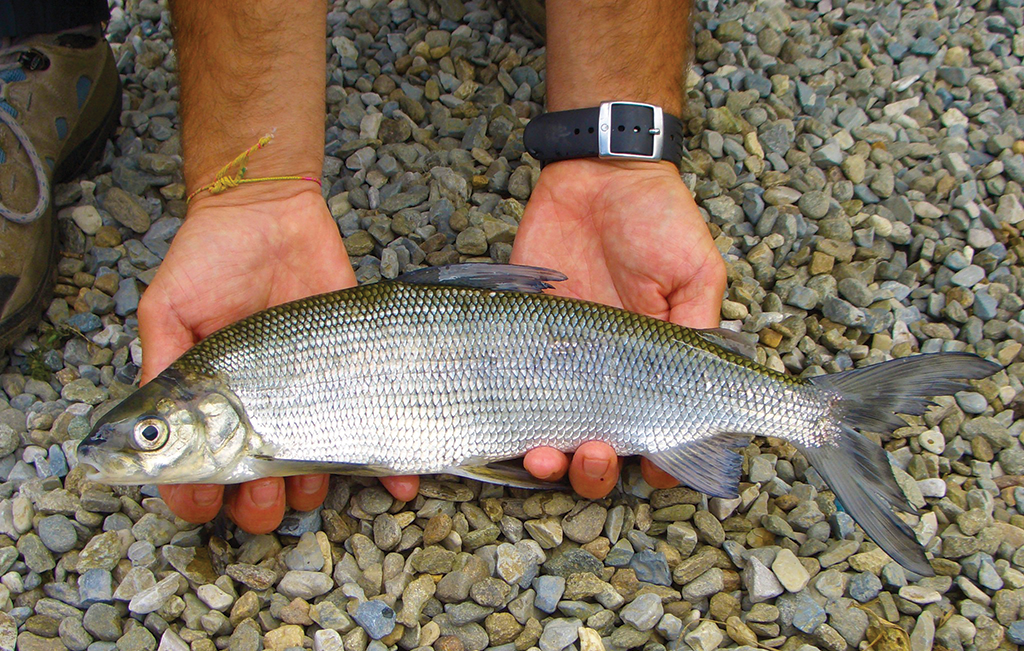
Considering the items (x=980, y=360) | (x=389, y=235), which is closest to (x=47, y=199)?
(x=389, y=235)

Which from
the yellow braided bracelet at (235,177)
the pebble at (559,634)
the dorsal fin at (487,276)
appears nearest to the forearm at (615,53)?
the dorsal fin at (487,276)

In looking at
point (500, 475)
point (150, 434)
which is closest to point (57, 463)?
point (150, 434)

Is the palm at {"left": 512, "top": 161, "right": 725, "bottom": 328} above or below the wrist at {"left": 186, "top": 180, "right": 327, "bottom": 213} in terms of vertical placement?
below

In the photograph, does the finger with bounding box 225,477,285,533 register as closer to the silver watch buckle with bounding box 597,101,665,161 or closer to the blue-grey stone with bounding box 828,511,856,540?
the silver watch buckle with bounding box 597,101,665,161

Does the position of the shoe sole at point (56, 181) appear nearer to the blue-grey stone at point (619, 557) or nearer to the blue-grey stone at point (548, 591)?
the blue-grey stone at point (548, 591)

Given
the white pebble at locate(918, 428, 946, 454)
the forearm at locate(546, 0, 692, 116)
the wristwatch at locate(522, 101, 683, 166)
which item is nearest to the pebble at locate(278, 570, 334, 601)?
the wristwatch at locate(522, 101, 683, 166)
